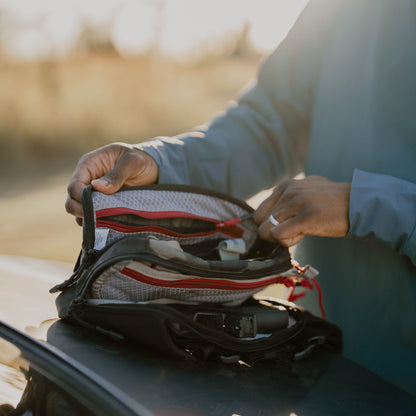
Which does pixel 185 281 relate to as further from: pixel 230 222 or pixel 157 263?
pixel 230 222

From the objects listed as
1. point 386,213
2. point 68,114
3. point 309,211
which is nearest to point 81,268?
point 309,211

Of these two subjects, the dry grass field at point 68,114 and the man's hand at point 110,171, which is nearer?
the man's hand at point 110,171

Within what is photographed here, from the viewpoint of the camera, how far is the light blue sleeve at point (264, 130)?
1.62 metres

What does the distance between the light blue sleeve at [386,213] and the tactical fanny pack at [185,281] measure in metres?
0.19

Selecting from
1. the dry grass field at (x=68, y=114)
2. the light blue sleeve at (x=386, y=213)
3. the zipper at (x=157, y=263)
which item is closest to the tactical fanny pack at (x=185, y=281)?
the zipper at (x=157, y=263)

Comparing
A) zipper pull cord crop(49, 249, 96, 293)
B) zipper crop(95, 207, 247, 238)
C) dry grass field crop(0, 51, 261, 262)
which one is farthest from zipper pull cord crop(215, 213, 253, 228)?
dry grass field crop(0, 51, 261, 262)

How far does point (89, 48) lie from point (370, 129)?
17.3 meters

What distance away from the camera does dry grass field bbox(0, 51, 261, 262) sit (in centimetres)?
804

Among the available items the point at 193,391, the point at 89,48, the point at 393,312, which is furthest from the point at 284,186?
the point at 89,48

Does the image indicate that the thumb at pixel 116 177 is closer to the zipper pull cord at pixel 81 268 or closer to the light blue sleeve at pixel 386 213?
the zipper pull cord at pixel 81 268

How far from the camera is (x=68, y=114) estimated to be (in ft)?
46.0

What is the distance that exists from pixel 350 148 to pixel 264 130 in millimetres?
375

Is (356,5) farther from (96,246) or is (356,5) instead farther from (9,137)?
(9,137)

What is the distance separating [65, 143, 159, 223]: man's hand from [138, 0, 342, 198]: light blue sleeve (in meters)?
0.13
